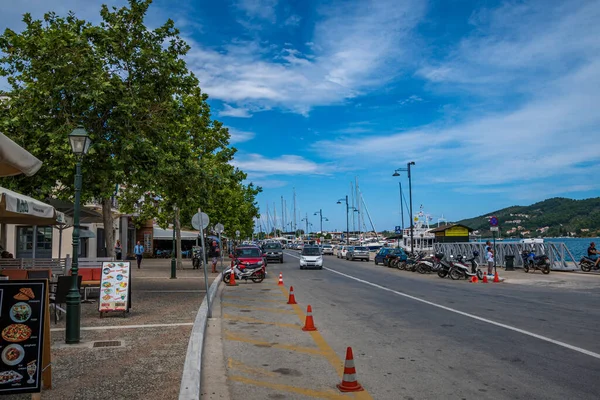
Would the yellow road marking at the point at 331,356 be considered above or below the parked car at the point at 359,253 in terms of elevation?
below

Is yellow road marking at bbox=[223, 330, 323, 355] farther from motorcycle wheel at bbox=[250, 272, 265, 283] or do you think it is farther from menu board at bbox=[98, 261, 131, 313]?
motorcycle wheel at bbox=[250, 272, 265, 283]

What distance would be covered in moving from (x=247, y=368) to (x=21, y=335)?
10.3 ft

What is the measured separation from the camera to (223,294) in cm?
1791

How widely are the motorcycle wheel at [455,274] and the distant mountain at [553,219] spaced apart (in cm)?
8416

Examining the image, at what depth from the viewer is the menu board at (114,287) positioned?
11617mm

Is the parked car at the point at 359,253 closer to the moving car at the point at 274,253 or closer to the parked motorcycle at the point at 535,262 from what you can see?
the moving car at the point at 274,253

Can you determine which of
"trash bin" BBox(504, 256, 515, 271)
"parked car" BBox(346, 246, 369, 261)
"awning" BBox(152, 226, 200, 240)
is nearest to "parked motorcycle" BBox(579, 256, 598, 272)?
"trash bin" BBox(504, 256, 515, 271)

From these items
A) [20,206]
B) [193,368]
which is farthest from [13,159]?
[193,368]

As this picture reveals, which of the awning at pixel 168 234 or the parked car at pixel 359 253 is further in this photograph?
the awning at pixel 168 234

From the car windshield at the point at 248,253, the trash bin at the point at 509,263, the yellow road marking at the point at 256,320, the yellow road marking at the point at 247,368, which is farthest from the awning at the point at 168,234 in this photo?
the yellow road marking at the point at 247,368

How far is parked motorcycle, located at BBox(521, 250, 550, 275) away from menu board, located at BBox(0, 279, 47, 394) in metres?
27.0

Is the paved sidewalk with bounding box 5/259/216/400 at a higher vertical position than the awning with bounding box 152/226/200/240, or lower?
lower

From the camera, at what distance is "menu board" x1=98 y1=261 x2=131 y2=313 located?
38.1ft

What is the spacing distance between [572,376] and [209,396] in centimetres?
486
